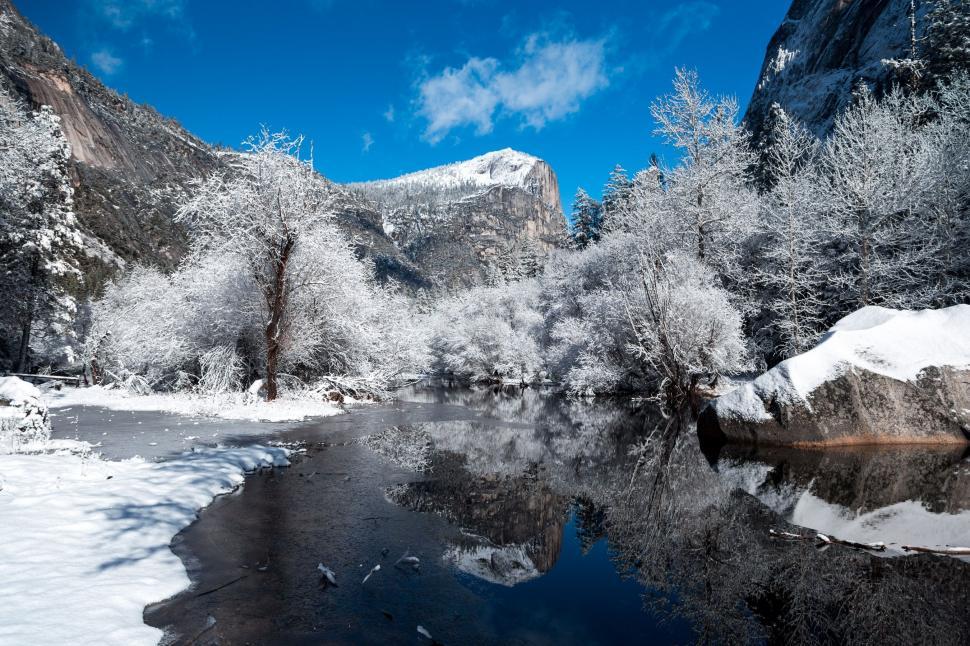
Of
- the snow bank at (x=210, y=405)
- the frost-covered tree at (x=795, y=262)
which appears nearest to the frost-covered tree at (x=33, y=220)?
the snow bank at (x=210, y=405)

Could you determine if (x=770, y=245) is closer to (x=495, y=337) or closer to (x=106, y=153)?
(x=495, y=337)

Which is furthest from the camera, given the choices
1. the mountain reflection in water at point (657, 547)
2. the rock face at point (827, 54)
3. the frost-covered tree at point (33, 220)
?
the rock face at point (827, 54)

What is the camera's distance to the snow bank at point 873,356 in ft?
38.4

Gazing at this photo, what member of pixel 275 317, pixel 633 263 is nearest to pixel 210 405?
pixel 275 317

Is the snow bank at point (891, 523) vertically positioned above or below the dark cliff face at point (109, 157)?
below

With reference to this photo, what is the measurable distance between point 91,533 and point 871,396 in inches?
615

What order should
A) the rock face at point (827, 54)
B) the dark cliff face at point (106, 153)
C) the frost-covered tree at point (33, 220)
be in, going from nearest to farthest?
the frost-covered tree at point (33, 220) < the rock face at point (827, 54) < the dark cliff face at point (106, 153)

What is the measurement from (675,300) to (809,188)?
11.0 m

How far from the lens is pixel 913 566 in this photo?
5.11 m

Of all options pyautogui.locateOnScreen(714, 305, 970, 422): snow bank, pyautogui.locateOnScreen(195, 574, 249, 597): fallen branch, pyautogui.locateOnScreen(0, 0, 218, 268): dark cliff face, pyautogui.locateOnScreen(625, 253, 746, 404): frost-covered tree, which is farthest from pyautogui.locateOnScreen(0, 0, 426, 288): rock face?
pyautogui.locateOnScreen(714, 305, 970, 422): snow bank

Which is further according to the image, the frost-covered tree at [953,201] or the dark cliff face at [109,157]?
the dark cliff face at [109,157]

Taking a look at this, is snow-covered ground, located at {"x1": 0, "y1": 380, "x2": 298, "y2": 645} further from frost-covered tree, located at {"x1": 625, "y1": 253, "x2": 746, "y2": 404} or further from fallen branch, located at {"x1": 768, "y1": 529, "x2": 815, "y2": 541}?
frost-covered tree, located at {"x1": 625, "y1": 253, "x2": 746, "y2": 404}

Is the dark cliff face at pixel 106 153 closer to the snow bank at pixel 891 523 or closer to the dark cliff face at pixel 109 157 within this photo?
the dark cliff face at pixel 109 157

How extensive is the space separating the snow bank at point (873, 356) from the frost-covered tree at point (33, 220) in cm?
2922
